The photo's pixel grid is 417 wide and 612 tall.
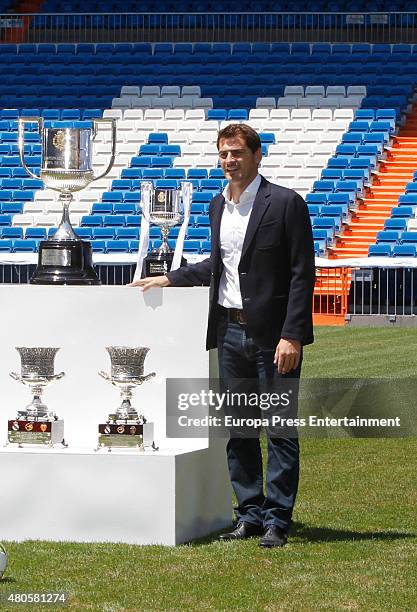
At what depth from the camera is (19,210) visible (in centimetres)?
2683

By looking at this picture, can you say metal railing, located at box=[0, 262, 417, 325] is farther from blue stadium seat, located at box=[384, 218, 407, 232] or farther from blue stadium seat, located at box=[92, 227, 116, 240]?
blue stadium seat, located at box=[92, 227, 116, 240]

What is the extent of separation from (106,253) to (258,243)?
58.8ft

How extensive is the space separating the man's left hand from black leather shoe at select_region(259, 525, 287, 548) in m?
0.74

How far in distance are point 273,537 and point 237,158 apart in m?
1.74

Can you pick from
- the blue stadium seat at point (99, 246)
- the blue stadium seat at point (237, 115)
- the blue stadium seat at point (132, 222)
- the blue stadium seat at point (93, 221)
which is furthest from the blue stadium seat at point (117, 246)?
the blue stadium seat at point (237, 115)

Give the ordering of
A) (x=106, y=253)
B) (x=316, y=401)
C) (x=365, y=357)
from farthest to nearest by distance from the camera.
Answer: (x=106, y=253) → (x=365, y=357) → (x=316, y=401)

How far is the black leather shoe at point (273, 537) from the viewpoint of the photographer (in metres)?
6.50

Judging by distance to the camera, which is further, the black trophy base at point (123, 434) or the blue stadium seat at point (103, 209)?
the blue stadium seat at point (103, 209)

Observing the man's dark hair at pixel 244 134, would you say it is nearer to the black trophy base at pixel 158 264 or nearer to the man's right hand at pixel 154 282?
the man's right hand at pixel 154 282

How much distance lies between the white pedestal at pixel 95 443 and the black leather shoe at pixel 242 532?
6.8 inches

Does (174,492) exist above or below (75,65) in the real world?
below
